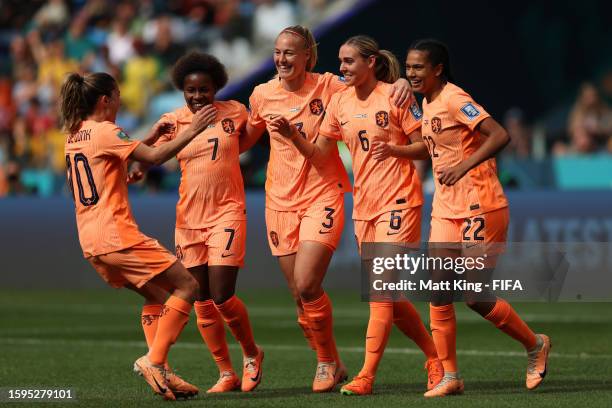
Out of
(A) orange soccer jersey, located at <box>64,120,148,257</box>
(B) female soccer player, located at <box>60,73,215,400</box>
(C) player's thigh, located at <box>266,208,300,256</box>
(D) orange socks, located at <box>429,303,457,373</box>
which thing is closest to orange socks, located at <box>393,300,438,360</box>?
(D) orange socks, located at <box>429,303,457,373</box>

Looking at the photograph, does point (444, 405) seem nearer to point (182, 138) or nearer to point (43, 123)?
point (182, 138)

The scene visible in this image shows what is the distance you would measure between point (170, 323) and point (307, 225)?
1.16 metres

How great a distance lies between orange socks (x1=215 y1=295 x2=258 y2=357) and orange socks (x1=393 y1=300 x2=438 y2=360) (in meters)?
0.99

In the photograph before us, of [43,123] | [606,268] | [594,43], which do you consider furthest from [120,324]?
[594,43]

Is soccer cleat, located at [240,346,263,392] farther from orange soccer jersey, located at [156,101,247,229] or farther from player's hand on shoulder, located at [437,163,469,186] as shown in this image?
player's hand on shoulder, located at [437,163,469,186]

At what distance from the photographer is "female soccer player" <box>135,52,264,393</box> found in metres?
9.06

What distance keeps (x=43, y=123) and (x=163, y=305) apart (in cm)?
1323

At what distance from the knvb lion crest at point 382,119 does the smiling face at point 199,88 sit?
1.10m

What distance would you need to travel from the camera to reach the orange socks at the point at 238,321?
917cm

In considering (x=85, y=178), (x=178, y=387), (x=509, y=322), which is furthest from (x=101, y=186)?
(x=509, y=322)

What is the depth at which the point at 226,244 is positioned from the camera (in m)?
9.05

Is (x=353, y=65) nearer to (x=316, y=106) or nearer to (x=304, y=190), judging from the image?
(x=316, y=106)

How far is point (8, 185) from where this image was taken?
19188 mm

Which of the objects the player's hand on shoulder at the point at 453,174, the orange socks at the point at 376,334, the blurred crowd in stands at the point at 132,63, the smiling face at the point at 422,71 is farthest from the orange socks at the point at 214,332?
the blurred crowd in stands at the point at 132,63
